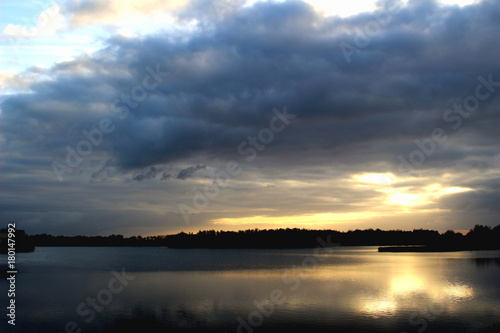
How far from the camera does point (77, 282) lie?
64.1 m

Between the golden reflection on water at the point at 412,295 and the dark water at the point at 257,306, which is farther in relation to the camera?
the golden reflection on water at the point at 412,295

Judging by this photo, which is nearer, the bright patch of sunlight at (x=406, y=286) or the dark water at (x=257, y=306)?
the dark water at (x=257, y=306)

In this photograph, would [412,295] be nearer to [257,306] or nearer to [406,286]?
[406,286]

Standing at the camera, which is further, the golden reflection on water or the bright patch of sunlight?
the bright patch of sunlight

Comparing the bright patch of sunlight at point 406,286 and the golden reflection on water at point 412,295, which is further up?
the golden reflection on water at point 412,295

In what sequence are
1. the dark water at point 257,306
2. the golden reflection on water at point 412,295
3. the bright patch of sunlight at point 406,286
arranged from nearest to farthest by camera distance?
the dark water at point 257,306
the golden reflection on water at point 412,295
the bright patch of sunlight at point 406,286

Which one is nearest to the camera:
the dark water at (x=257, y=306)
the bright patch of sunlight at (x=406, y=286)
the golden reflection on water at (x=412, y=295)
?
the dark water at (x=257, y=306)

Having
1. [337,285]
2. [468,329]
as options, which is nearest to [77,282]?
[337,285]

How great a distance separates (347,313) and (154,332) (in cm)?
1525

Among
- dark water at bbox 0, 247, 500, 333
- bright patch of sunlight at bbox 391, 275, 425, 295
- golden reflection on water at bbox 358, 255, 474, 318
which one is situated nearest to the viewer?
dark water at bbox 0, 247, 500, 333

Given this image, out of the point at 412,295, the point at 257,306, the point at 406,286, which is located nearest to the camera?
the point at 257,306

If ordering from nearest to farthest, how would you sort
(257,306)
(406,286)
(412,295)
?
1. (257,306)
2. (412,295)
3. (406,286)

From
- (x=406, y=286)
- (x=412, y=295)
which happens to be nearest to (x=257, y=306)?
(x=412, y=295)

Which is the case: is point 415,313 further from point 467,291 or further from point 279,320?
point 467,291
